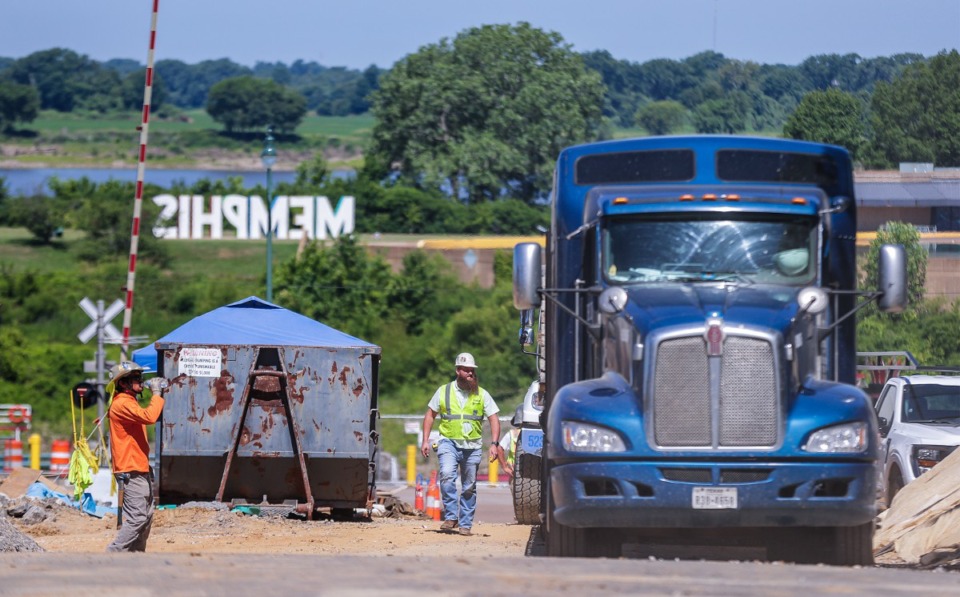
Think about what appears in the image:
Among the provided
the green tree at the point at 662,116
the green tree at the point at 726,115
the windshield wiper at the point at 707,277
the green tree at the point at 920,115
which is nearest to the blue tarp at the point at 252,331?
the windshield wiper at the point at 707,277

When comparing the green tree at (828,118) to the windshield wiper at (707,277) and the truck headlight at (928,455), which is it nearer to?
the truck headlight at (928,455)

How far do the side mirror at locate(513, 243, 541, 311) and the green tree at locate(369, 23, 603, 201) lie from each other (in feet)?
217

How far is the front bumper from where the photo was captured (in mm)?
9297

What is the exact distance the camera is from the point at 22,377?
5347cm

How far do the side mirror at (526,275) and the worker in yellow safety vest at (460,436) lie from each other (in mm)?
4247

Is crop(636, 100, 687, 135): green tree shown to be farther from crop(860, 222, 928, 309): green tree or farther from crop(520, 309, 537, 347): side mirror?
crop(520, 309, 537, 347): side mirror

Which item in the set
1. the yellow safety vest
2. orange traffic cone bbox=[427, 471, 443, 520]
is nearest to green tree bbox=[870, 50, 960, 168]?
orange traffic cone bbox=[427, 471, 443, 520]

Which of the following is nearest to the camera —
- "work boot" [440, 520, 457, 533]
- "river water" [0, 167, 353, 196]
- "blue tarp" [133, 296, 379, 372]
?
"work boot" [440, 520, 457, 533]

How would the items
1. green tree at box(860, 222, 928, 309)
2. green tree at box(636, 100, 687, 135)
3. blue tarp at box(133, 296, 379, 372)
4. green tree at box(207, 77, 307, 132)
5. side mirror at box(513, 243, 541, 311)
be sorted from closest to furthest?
1. side mirror at box(513, 243, 541, 311)
2. blue tarp at box(133, 296, 379, 372)
3. green tree at box(860, 222, 928, 309)
4. green tree at box(636, 100, 687, 135)
5. green tree at box(207, 77, 307, 132)

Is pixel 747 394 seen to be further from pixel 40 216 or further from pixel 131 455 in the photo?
pixel 40 216

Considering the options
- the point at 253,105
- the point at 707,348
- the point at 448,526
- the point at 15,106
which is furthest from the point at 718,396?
the point at 253,105

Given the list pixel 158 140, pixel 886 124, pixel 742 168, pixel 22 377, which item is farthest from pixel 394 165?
pixel 158 140

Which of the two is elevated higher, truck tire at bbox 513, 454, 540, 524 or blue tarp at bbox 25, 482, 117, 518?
truck tire at bbox 513, 454, 540, 524

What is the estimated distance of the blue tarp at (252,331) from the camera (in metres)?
17.8
